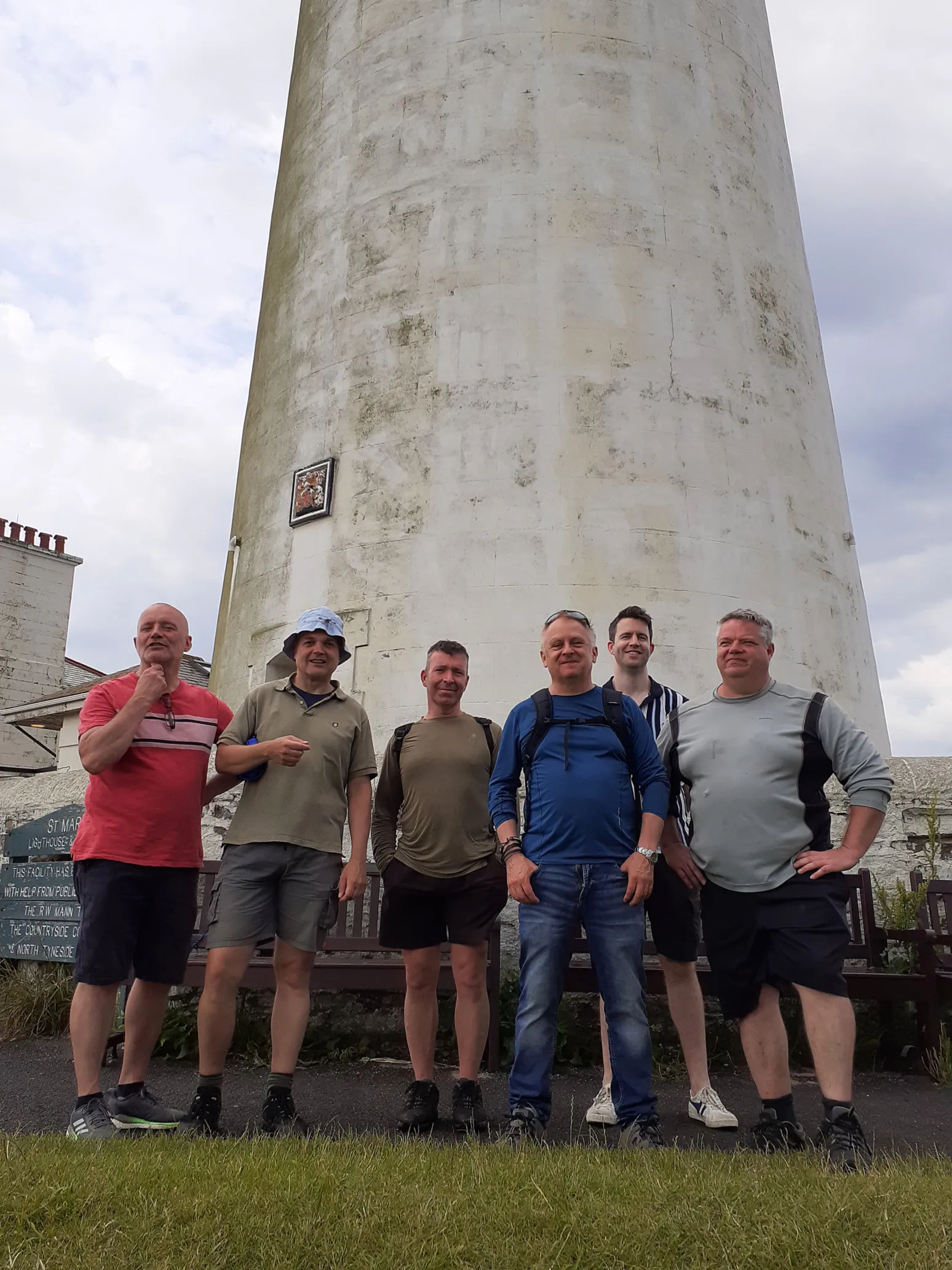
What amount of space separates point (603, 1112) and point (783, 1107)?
0.79 meters

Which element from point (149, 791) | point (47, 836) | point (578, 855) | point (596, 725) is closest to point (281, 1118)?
point (149, 791)

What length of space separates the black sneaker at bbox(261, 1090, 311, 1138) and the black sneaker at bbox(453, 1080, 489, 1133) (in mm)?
533

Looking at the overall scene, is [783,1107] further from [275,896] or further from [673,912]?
[275,896]

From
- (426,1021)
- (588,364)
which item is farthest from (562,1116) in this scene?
(588,364)

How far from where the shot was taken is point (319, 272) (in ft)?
30.9

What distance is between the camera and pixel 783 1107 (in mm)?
3510

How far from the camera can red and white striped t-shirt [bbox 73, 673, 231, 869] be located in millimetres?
3801

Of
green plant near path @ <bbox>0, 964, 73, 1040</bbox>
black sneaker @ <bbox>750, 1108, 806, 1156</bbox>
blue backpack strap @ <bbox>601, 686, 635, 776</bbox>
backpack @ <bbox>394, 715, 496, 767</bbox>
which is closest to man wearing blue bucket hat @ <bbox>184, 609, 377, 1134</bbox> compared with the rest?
backpack @ <bbox>394, 715, 496, 767</bbox>

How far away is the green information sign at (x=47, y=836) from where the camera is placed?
657cm

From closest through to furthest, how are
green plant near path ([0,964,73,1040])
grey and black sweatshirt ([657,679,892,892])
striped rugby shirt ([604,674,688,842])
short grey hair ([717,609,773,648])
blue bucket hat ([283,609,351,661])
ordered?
grey and black sweatshirt ([657,679,892,892])
short grey hair ([717,609,773,648])
blue bucket hat ([283,609,351,661])
striped rugby shirt ([604,674,688,842])
green plant near path ([0,964,73,1040])

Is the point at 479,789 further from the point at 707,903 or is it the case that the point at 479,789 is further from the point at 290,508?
the point at 290,508

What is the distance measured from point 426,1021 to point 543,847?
899 millimetres

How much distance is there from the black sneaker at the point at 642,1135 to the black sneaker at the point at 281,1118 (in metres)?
1.08

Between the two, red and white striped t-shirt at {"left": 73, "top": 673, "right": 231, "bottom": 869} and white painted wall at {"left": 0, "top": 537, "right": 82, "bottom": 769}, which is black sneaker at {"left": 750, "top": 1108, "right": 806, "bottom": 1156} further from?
white painted wall at {"left": 0, "top": 537, "right": 82, "bottom": 769}
